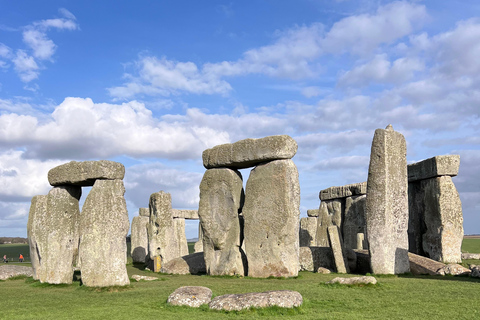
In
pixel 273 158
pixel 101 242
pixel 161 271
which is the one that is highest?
pixel 273 158

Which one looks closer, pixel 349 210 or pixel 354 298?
pixel 354 298

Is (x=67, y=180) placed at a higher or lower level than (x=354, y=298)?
higher

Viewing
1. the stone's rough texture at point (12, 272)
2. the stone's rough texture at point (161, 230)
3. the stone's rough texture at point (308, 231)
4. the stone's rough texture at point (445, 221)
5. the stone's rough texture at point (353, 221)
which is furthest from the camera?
the stone's rough texture at point (308, 231)

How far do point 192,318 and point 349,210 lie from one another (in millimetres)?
16903

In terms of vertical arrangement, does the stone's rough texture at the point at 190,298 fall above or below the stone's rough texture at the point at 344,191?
below

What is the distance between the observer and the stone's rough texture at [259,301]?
7.46m

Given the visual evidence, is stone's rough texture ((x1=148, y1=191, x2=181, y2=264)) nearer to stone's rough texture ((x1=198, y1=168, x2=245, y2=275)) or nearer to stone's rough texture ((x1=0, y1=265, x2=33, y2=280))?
stone's rough texture ((x1=198, y1=168, x2=245, y2=275))

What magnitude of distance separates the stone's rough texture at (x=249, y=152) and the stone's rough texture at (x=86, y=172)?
4.02 metres

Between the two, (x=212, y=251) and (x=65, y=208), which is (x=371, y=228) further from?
(x=65, y=208)

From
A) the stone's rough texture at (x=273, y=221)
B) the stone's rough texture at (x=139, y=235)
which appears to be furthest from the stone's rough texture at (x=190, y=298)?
the stone's rough texture at (x=139, y=235)

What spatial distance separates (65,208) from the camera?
41.3 ft

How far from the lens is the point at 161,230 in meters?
19.0

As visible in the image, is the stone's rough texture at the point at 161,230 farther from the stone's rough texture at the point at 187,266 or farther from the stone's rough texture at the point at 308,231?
the stone's rough texture at the point at 308,231

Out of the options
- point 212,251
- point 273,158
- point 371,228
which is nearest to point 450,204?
point 371,228
